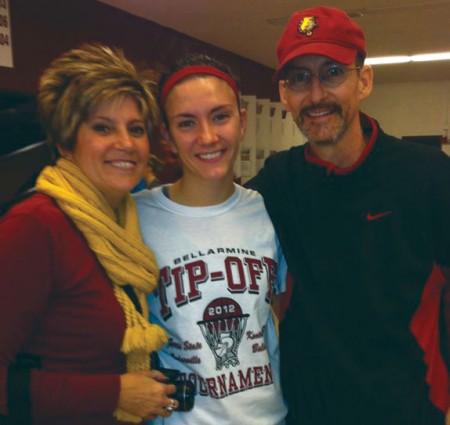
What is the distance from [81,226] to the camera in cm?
118

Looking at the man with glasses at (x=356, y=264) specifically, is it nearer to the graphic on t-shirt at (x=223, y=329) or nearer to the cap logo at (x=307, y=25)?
the cap logo at (x=307, y=25)

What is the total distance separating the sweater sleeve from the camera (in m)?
1.05

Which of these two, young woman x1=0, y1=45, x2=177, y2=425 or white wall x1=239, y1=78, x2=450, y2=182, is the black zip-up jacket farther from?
white wall x1=239, y1=78, x2=450, y2=182

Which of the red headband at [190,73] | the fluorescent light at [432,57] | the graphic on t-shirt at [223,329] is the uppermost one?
the fluorescent light at [432,57]

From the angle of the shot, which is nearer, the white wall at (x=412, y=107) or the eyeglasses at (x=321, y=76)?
the eyeglasses at (x=321, y=76)

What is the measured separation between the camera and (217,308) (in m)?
1.31

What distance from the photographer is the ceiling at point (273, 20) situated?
4270 mm

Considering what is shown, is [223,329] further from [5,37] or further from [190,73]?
[5,37]

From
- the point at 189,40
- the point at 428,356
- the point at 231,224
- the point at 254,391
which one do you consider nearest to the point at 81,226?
the point at 231,224

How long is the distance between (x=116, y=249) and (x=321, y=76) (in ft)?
2.69

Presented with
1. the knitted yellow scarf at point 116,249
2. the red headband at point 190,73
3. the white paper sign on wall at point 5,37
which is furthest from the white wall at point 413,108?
the knitted yellow scarf at point 116,249

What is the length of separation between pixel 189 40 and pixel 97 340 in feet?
16.1

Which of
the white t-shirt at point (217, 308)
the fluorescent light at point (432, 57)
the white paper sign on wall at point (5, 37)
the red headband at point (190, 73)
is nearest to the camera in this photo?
the white t-shirt at point (217, 308)

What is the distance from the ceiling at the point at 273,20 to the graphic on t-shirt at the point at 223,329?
347cm
